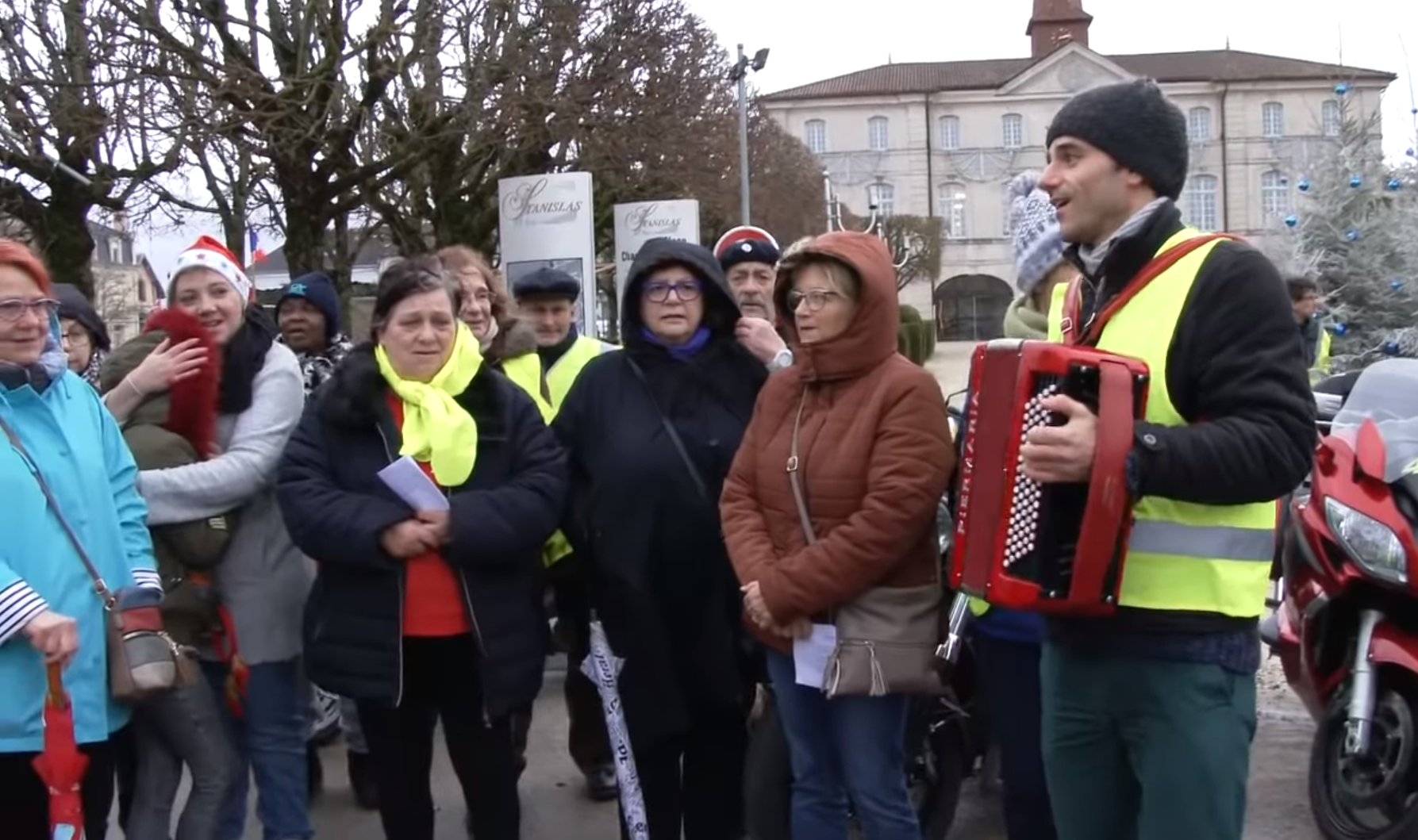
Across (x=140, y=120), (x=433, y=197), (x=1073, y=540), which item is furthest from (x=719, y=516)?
(x=433, y=197)

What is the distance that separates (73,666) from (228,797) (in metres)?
1.09

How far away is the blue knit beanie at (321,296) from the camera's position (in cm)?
547

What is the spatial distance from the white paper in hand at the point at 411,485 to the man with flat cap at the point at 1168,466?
1688 millimetres

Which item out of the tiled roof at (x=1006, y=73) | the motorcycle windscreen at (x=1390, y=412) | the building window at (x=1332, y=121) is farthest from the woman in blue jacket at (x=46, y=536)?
the tiled roof at (x=1006, y=73)

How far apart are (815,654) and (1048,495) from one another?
111 cm

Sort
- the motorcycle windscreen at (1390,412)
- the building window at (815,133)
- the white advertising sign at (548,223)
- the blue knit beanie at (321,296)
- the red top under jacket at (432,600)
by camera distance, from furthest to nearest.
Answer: the building window at (815,133) → the white advertising sign at (548,223) → the blue knit beanie at (321,296) → the motorcycle windscreen at (1390,412) → the red top under jacket at (432,600)

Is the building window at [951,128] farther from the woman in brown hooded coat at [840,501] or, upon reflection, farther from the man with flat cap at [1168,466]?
the man with flat cap at [1168,466]

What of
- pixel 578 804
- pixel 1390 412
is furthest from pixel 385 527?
pixel 1390 412

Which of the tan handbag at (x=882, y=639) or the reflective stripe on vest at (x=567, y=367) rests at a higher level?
the reflective stripe on vest at (x=567, y=367)

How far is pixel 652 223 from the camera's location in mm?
16422

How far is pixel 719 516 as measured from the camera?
3814 millimetres

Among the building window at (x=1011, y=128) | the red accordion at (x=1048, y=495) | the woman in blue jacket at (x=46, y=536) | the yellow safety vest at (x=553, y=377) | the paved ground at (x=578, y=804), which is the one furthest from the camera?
the building window at (x=1011, y=128)

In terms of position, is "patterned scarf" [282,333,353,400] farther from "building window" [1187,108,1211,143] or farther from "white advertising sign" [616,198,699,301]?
"building window" [1187,108,1211,143]

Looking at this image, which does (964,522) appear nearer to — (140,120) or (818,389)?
(818,389)
